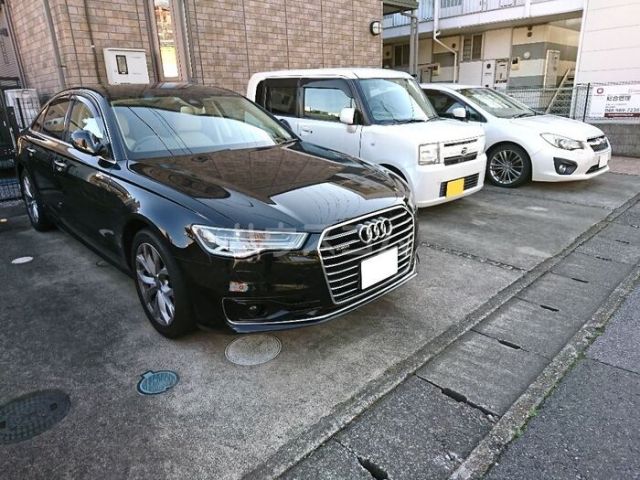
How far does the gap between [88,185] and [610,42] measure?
13489 millimetres

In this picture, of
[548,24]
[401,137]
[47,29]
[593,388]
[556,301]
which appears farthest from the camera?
[548,24]

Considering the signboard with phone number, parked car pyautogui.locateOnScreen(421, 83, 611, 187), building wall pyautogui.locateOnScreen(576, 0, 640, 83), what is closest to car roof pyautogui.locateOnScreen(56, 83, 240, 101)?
parked car pyautogui.locateOnScreen(421, 83, 611, 187)

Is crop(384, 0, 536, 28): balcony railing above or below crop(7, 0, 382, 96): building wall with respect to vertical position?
above

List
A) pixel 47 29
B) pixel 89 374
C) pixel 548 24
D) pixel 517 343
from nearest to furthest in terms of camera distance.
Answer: pixel 89 374
pixel 517 343
pixel 47 29
pixel 548 24

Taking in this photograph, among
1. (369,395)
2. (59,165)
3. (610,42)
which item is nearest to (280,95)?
(59,165)

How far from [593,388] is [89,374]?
8.82ft

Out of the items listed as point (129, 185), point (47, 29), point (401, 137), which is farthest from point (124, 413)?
point (47, 29)

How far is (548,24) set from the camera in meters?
16.4

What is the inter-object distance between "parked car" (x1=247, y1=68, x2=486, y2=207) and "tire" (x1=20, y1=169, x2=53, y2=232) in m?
2.99

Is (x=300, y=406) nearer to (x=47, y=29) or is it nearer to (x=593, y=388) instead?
(x=593, y=388)

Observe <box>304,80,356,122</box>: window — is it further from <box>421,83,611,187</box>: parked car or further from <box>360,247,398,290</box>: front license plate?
<box>360,247,398,290</box>: front license plate

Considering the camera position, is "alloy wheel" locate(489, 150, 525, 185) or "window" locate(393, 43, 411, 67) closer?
"alloy wheel" locate(489, 150, 525, 185)

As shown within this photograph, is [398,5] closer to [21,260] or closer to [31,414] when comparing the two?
[21,260]

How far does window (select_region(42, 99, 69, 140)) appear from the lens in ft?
12.6
